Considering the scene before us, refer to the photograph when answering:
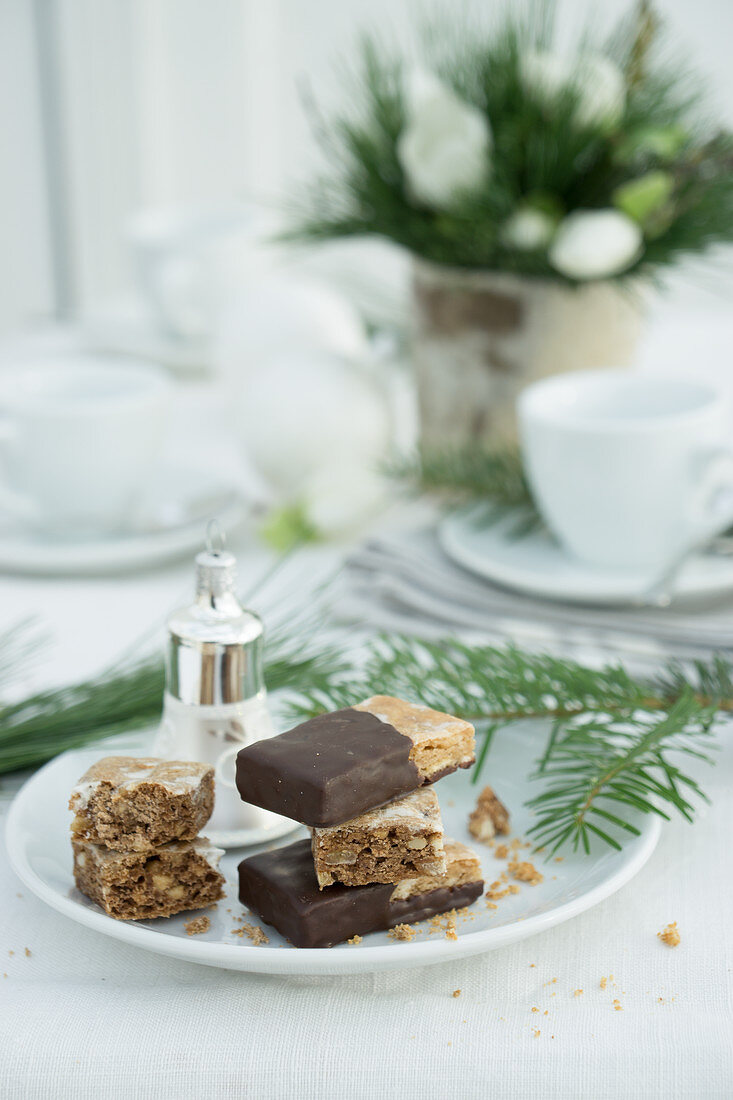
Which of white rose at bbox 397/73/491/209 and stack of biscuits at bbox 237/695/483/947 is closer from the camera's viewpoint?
stack of biscuits at bbox 237/695/483/947

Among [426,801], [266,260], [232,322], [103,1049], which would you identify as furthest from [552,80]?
[103,1049]

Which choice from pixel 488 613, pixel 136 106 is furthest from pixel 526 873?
pixel 136 106

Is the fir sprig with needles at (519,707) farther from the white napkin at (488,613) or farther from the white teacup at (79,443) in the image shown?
the white teacup at (79,443)

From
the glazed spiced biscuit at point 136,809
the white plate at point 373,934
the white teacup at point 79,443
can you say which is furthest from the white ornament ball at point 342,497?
the glazed spiced biscuit at point 136,809

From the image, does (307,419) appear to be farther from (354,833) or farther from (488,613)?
(354,833)

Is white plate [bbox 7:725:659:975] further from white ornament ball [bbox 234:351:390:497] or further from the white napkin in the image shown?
white ornament ball [bbox 234:351:390:497]


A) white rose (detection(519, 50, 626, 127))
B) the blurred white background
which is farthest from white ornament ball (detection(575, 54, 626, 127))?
the blurred white background

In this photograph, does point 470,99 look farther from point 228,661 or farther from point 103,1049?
point 103,1049

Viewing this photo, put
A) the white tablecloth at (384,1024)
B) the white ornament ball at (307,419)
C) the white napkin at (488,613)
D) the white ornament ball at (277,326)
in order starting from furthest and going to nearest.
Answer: the white ornament ball at (277,326)
the white ornament ball at (307,419)
the white napkin at (488,613)
the white tablecloth at (384,1024)
